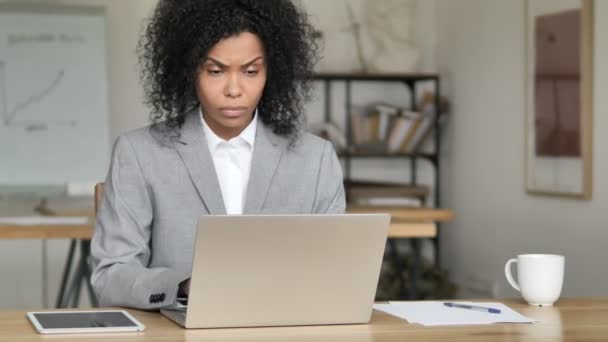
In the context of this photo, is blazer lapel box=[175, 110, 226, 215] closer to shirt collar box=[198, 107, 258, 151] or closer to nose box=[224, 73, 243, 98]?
shirt collar box=[198, 107, 258, 151]

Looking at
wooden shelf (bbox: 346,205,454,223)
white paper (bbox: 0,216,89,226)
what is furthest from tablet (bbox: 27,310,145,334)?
wooden shelf (bbox: 346,205,454,223)

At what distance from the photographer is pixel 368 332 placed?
1.66 m

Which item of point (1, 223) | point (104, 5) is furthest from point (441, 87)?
point (1, 223)

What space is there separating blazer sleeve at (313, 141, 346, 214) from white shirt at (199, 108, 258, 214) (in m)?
0.16

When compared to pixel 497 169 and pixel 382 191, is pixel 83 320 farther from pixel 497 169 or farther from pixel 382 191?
pixel 382 191

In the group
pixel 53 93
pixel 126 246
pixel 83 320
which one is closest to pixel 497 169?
pixel 53 93

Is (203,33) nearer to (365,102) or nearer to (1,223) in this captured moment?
(1,223)

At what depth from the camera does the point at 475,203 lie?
Answer: 17.6ft

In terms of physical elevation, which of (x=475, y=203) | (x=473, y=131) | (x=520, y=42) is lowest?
(x=475, y=203)

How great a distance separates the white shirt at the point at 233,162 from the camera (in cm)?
213

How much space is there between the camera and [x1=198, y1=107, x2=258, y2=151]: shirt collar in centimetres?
213

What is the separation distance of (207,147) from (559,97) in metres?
2.70

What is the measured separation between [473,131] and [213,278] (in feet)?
12.8

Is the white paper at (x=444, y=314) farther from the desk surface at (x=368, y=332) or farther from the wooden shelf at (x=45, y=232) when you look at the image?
the wooden shelf at (x=45, y=232)
